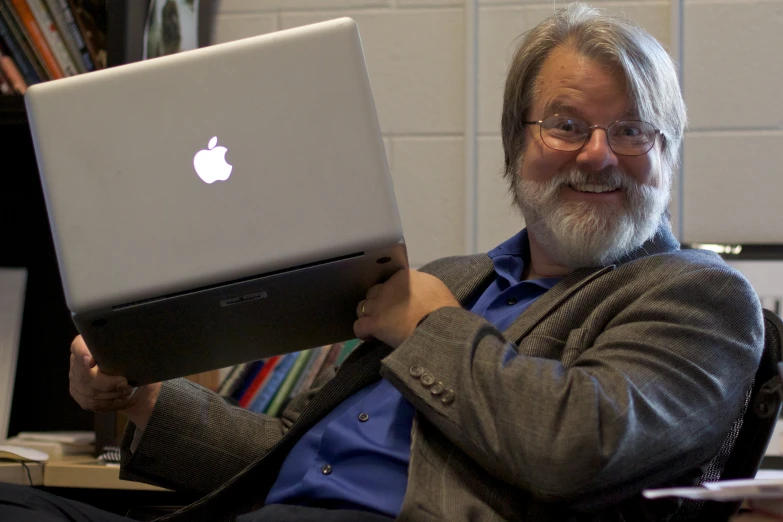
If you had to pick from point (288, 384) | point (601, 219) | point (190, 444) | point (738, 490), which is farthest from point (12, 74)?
point (738, 490)

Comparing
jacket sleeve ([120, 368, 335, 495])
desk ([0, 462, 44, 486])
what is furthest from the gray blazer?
desk ([0, 462, 44, 486])

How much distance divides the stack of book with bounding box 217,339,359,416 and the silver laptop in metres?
0.87

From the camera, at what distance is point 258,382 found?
1937 mm

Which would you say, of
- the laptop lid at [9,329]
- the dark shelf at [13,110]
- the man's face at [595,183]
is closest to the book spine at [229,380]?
the laptop lid at [9,329]

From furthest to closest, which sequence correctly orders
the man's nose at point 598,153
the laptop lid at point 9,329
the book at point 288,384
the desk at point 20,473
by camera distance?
the laptop lid at point 9,329
the book at point 288,384
the desk at point 20,473
the man's nose at point 598,153

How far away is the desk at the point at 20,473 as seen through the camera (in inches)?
71.0

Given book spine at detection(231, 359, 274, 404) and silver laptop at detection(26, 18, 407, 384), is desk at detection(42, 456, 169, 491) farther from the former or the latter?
silver laptop at detection(26, 18, 407, 384)

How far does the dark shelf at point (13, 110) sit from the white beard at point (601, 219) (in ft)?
3.96

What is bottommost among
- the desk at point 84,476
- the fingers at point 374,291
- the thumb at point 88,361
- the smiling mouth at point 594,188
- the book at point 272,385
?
the desk at point 84,476

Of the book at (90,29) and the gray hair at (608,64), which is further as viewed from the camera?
the book at (90,29)

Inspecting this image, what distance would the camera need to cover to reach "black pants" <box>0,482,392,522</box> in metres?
1.12

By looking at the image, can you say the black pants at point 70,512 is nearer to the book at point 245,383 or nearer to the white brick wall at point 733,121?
the book at point 245,383

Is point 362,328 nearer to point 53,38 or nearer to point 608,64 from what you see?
point 608,64

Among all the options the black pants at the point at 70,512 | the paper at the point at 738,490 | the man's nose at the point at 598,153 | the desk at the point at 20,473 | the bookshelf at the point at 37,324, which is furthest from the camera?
the bookshelf at the point at 37,324
